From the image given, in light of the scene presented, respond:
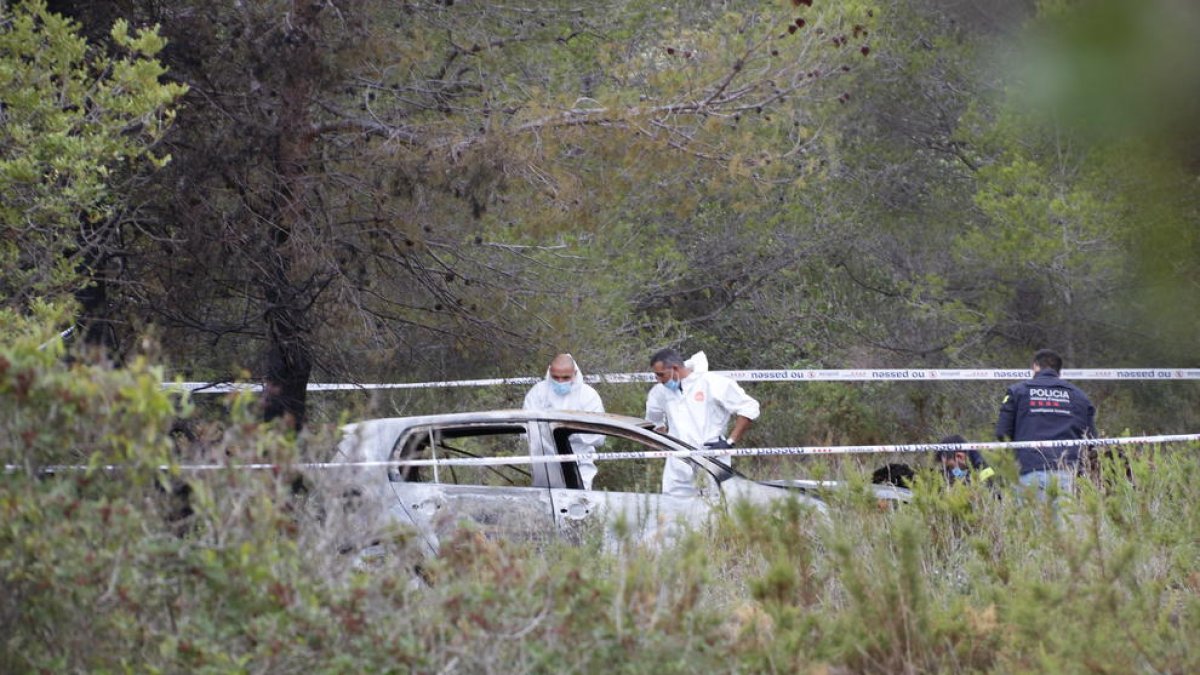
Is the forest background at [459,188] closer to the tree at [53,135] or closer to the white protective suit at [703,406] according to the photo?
the tree at [53,135]

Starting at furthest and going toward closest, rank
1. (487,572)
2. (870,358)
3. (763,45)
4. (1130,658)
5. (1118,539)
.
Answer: (870,358), (763,45), (1118,539), (1130,658), (487,572)

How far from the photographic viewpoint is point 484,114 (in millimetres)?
11914

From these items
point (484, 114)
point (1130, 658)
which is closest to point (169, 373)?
point (484, 114)

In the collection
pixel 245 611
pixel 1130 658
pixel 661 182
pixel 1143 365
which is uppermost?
pixel 661 182

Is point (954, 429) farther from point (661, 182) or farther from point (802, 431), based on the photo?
point (661, 182)

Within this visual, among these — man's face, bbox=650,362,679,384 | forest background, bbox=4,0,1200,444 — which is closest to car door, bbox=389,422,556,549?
forest background, bbox=4,0,1200,444

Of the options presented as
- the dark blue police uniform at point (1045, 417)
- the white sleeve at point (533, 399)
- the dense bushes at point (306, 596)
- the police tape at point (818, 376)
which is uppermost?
the police tape at point (818, 376)

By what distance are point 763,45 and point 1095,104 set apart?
25.3 ft

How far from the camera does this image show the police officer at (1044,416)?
9.61m

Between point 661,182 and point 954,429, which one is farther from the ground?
point 661,182

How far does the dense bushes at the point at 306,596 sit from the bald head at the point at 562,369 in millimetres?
6088

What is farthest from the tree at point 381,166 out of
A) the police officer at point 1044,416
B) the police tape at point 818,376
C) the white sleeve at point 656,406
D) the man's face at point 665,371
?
the police officer at point 1044,416

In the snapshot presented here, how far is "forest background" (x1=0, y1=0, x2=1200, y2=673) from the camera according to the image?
447 cm

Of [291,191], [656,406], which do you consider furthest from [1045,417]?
[291,191]
